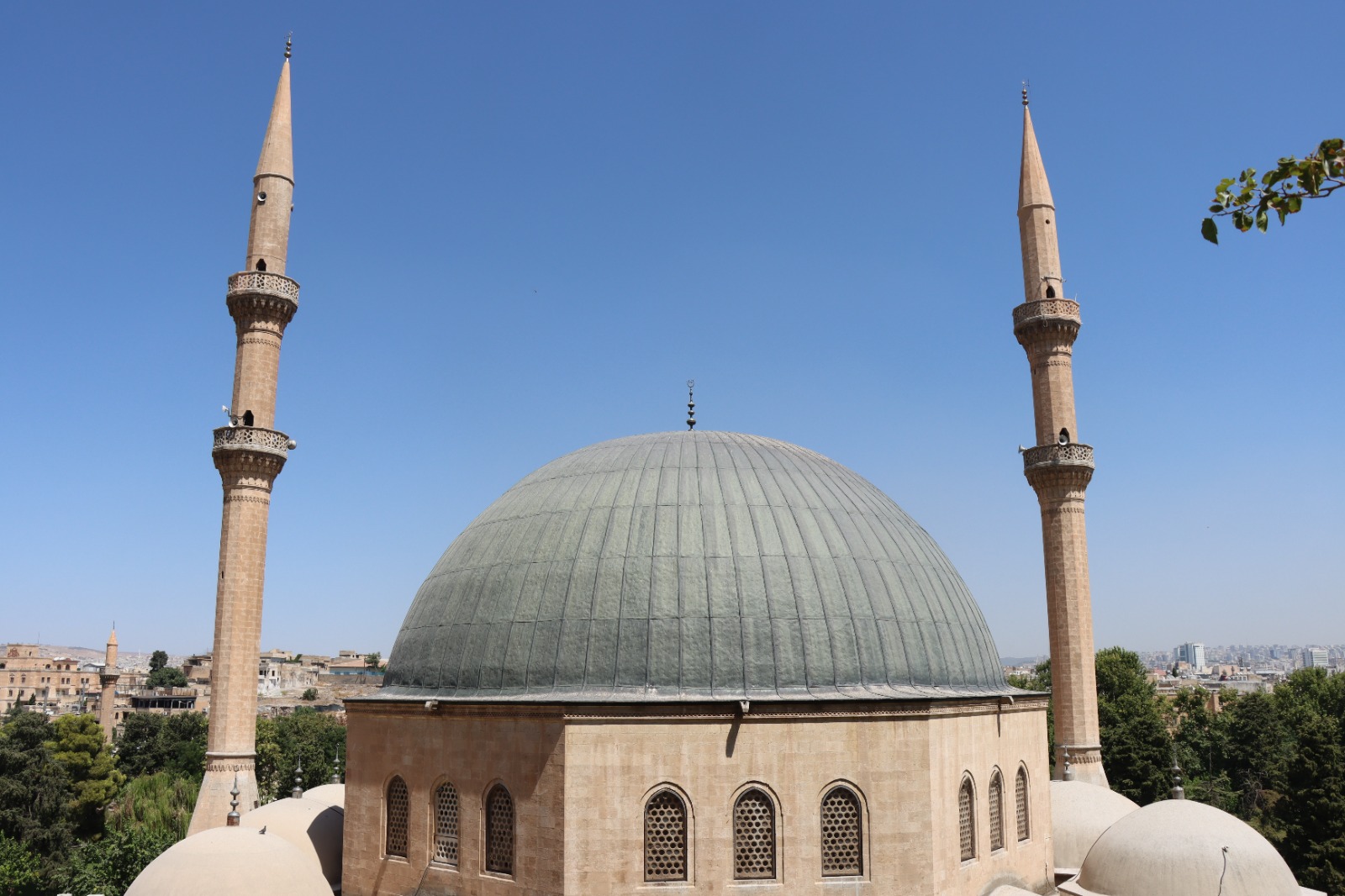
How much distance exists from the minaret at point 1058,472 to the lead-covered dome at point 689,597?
9.17 meters

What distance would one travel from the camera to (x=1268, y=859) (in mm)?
13484

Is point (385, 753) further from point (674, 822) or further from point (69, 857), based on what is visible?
point (69, 857)

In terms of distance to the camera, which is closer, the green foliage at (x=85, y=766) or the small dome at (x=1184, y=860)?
the small dome at (x=1184, y=860)

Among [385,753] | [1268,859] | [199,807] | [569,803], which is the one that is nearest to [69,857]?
[199,807]

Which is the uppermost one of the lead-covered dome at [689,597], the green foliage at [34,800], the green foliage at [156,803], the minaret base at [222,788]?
the lead-covered dome at [689,597]

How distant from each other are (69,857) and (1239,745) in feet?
176

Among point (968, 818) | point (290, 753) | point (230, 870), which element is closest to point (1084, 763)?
point (968, 818)

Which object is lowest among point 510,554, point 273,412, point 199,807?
point 199,807

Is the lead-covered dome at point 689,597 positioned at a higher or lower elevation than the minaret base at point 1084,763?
higher

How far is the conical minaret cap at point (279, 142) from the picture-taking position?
82.0 ft

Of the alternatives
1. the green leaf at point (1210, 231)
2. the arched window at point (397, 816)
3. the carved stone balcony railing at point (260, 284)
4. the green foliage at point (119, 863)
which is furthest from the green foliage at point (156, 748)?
the green leaf at point (1210, 231)

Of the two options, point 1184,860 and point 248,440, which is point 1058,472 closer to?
point 1184,860

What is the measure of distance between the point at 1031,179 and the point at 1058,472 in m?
8.15

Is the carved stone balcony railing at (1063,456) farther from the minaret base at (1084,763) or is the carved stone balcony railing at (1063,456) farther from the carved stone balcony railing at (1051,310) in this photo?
the minaret base at (1084,763)
